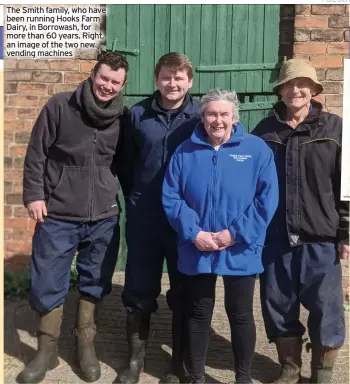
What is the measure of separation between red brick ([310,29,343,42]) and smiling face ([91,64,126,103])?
5.85 feet

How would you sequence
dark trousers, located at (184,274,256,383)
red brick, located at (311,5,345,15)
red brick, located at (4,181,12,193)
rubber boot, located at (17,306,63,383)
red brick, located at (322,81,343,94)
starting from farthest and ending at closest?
red brick, located at (4,181,12,193), red brick, located at (322,81,343,94), red brick, located at (311,5,345,15), rubber boot, located at (17,306,63,383), dark trousers, located at (184,274,256,383)

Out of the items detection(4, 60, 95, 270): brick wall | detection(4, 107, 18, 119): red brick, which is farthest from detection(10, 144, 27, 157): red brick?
detection(4, 107, 18, 119): red brick

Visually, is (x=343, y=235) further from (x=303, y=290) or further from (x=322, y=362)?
(x=322, y=362)

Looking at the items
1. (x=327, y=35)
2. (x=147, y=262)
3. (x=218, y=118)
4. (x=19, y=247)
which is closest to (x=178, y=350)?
(x=147, y=262)

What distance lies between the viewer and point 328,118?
3.30m

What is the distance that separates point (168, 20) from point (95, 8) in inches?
22.3

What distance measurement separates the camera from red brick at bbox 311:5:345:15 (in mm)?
4414

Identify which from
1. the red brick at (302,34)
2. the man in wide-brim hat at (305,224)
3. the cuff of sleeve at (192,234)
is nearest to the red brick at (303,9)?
the red brick at (302,34)

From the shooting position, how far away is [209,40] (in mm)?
4637

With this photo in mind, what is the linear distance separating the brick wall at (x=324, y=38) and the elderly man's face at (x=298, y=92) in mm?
1310

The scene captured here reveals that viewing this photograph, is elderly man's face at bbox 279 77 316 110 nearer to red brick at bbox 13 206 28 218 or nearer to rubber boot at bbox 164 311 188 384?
rubber boot at bbox 164 311 188 384

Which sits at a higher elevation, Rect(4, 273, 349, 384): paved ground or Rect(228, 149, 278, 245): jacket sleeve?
Rect(228, 149, 278, 245): jacket sleeve

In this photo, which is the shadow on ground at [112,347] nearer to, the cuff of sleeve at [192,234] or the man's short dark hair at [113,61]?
the cuff of sleeve at [192,234]

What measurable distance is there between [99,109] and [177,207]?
0.72 meters
